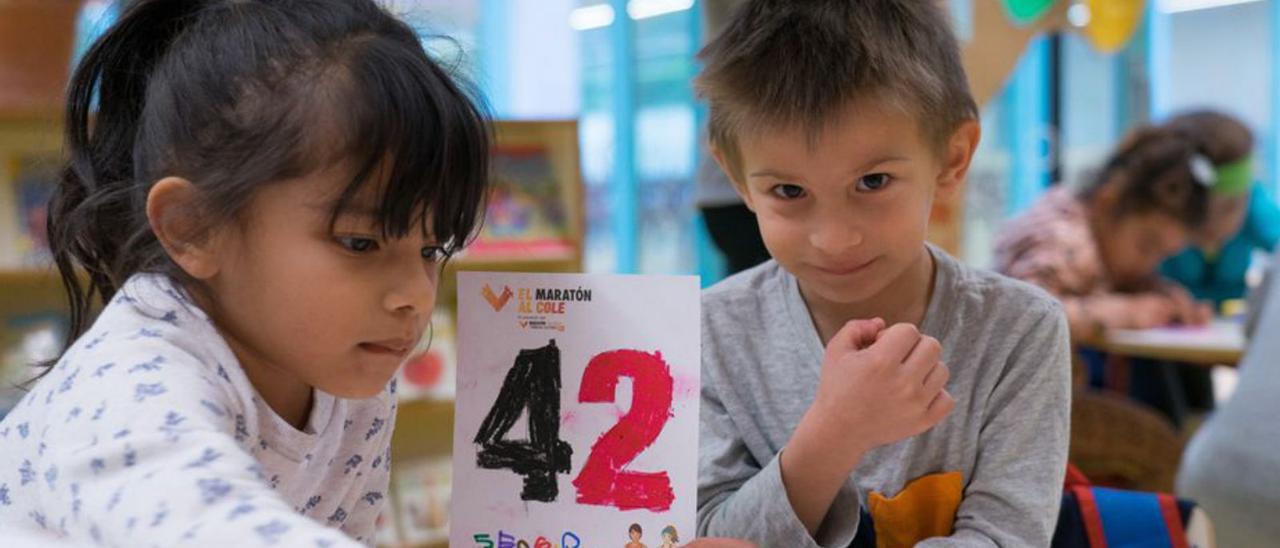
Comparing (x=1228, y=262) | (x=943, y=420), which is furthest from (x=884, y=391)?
(x=1228, y=262)

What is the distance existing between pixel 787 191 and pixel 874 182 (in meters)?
0.07

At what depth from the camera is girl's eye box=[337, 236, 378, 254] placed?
36.3 inches

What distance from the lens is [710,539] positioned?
0.99 metres

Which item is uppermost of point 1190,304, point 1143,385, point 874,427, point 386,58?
point 386,58

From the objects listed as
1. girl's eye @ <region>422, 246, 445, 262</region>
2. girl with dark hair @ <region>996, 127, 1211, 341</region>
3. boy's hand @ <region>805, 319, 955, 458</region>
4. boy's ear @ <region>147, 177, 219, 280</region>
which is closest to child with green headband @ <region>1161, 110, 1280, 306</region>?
girl with dark hair @ <region>996, 127, 1211, 341</region>

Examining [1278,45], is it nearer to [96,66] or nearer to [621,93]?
[621,93]

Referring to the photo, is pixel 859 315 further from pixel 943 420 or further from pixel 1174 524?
pixel 1174 524

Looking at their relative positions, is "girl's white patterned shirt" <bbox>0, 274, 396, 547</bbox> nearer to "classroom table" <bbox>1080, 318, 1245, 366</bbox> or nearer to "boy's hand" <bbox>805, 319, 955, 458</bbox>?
"boy's hand" <bbox>805, 319, 955, 458</bbox>

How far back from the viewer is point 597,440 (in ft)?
3.38

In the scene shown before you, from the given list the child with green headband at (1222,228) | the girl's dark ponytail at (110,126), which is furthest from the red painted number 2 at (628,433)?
the child with green headband at (1222,228)

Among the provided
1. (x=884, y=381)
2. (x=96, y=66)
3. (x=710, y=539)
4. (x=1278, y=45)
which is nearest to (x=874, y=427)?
(x=884, y=381)

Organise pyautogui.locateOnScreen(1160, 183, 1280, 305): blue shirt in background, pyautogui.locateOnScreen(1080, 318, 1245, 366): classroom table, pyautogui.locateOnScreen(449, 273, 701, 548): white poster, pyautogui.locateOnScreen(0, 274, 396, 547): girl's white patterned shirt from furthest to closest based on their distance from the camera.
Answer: pyautogui.locateOnScreen(1160, 183, 1280, 305): blue shirt in background, pyautogui.locateOnScreen(1080, 318, 1245, 366): classroom table, pyautogui.locateOnScreen(449, 273, 701, 548): white poster, pyautogui.locateOnScreen(0, 274, 396, 547): girl's white patterned shirt

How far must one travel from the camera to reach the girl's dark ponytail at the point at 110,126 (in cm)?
106

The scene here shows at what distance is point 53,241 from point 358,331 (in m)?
0.37
